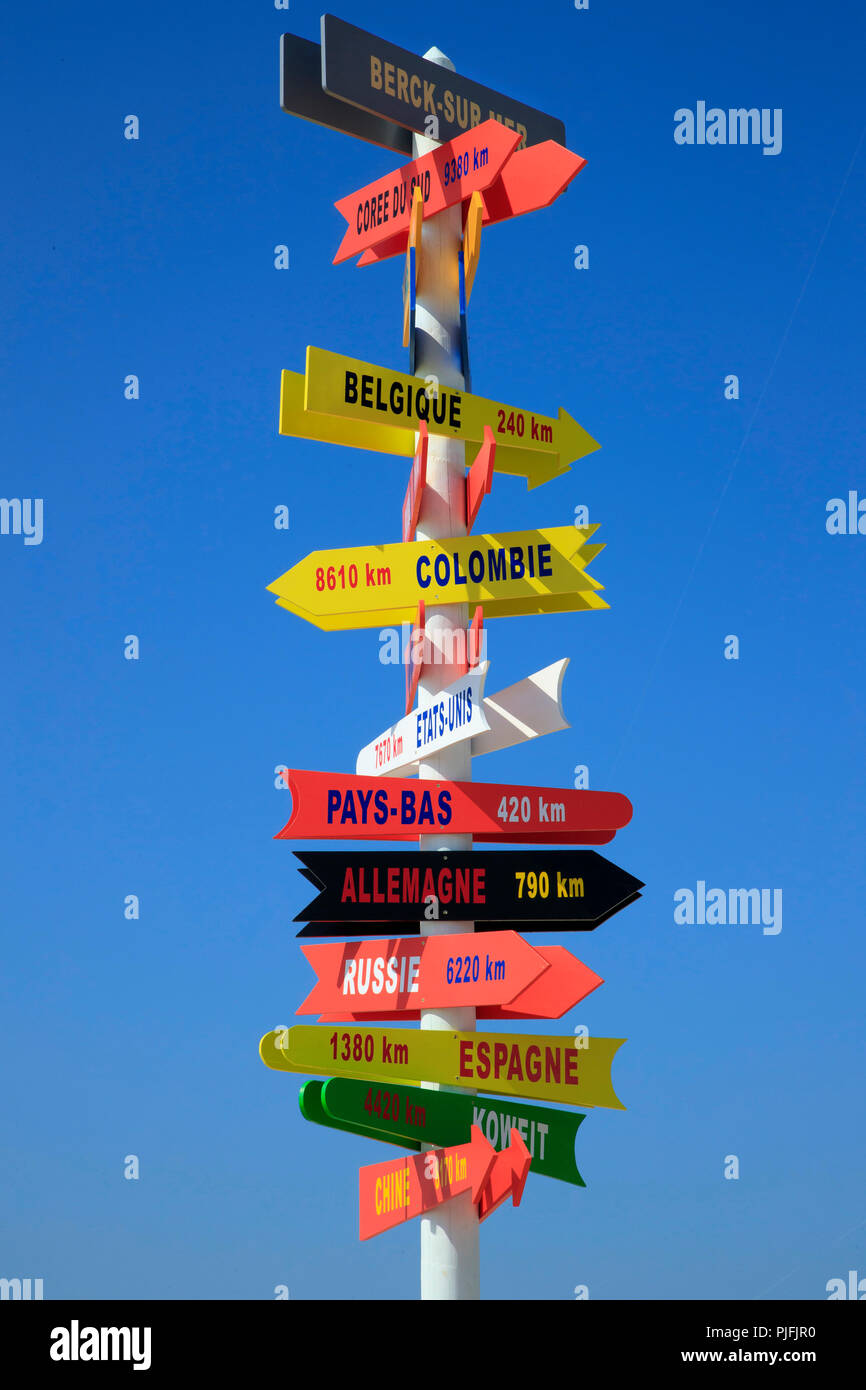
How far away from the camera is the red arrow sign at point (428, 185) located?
9.34 meters

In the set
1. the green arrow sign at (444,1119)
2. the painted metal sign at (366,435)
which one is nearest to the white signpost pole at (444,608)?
the painted metal sign at (366,435)

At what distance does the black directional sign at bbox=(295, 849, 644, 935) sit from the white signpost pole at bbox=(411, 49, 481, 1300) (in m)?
0.22

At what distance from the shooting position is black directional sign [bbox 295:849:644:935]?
874 centimetres

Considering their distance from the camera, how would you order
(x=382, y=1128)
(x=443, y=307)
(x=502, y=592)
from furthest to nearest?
(x=443, y=307) → (x=502, y=592) → (x=382, y=1128)

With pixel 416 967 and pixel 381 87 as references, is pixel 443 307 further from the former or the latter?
pixel 416 967

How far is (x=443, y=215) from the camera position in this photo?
987 cm

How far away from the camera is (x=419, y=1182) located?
8.52 m

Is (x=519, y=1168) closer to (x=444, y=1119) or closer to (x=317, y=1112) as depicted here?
(x=444, y=1119)

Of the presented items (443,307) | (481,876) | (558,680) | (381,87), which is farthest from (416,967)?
(381,87)

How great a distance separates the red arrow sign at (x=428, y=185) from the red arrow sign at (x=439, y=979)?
4.79 meters

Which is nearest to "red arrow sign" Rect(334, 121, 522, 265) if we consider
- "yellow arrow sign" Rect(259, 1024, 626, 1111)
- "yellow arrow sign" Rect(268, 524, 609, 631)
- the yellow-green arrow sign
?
the yellow-green arrow sign

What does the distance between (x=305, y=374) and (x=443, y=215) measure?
6.10 feet

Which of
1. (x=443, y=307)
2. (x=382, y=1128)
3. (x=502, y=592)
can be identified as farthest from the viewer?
(x=443, y=307)

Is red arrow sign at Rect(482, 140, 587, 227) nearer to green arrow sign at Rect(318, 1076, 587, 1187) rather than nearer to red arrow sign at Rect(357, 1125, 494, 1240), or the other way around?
green arrow sign at Rect(318, 1076, 587, 1187)
